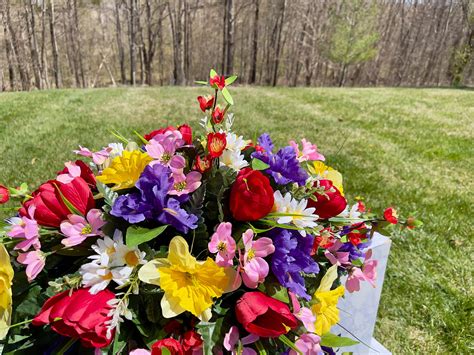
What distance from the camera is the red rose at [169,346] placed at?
71 cm

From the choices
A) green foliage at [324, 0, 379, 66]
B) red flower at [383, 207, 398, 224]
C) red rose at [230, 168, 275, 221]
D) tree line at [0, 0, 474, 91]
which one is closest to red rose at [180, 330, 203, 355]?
red rose at [230, 168, 275, 221]

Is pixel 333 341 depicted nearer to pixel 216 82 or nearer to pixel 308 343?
pixel 308 343

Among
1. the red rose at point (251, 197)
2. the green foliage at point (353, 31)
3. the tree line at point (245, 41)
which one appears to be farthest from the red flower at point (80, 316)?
the green foliage at point (353, 31)

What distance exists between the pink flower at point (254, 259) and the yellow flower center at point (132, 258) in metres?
0.22

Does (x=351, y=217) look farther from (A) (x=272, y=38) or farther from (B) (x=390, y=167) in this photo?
(A) (x=272, y=38)

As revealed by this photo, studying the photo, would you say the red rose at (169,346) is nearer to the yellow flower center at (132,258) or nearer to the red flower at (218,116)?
the yellow flower center at (132,258)

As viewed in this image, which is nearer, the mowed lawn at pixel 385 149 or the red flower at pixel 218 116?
the red flower at pixel 218 116

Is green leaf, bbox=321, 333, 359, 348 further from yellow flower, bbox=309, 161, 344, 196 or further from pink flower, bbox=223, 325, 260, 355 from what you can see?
yellow flower, bbox=309, 161, 344, 196

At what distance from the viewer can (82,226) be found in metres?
0.80

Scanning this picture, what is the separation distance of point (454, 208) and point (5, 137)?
6.35 meters

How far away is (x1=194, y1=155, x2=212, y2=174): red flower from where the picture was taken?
2.77ft

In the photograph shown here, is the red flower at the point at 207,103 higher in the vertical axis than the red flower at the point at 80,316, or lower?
higher

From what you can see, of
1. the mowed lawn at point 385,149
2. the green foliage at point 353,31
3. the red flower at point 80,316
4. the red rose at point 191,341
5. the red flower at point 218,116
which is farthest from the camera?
the green foliage at point 353,31

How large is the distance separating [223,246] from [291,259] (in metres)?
0.17
